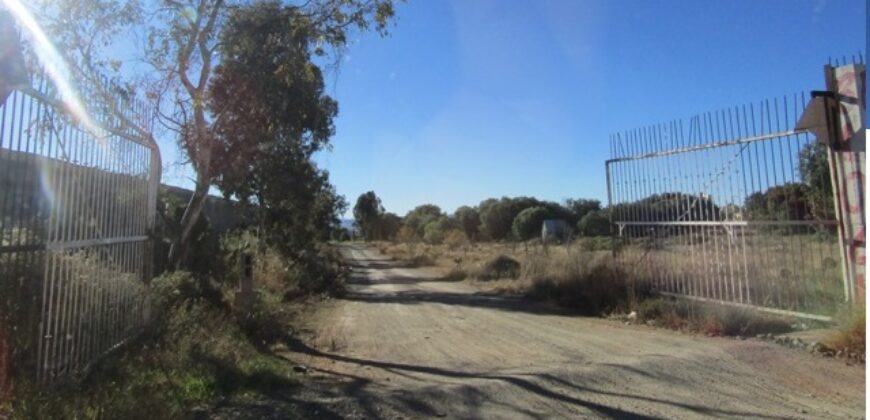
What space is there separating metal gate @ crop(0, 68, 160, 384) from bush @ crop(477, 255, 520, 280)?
19.1 metres

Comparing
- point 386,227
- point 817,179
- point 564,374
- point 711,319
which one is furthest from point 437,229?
point 564,374

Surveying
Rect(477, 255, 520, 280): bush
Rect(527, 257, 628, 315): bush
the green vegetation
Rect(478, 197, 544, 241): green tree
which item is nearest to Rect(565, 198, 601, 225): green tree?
Rect(478, 197, 544, 241): green tree

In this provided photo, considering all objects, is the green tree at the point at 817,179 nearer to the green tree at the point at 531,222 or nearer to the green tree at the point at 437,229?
the green tree at the point at 531,222

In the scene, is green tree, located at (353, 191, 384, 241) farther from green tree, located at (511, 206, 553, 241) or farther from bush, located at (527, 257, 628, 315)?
bush, located at (527, 257, 628, 315)

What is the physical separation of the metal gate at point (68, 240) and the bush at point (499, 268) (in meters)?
19.1

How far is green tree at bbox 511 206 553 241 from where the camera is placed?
243ft

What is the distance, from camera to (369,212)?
97.9 metres

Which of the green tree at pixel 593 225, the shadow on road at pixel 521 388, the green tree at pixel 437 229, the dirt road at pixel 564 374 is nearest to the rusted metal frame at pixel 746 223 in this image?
the dirt road at pixel 564 374

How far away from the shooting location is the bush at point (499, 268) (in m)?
27.5

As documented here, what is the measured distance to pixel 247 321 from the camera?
11461 mm

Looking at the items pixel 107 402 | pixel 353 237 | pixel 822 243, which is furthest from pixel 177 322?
pixel 353 237

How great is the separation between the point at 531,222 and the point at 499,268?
46.3 metres

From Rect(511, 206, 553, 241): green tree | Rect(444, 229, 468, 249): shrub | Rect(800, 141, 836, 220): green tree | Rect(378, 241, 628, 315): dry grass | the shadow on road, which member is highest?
Rect(511, 206, 553, 241): green tree

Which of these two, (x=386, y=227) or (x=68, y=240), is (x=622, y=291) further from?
(x=386, y=227)
